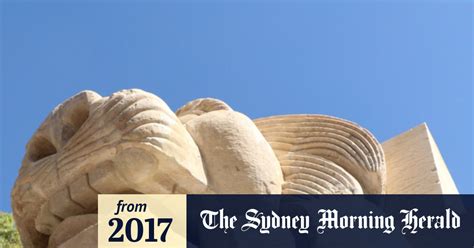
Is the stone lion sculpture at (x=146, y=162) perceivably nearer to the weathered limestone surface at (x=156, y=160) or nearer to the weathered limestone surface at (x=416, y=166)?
the weathered limestone surface at (x=156, y=160)

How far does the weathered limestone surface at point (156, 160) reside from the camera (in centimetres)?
343

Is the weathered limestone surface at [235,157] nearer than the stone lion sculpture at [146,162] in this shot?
No

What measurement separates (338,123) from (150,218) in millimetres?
1380

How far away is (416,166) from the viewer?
4.54 meters

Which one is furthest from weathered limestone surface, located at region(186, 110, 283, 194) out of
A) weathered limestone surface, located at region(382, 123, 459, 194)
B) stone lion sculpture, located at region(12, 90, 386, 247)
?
weathered limestone surface, located at region(382, 123, 459, 194)

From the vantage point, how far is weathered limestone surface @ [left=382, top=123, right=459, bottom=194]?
427cm

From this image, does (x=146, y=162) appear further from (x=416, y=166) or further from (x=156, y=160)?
(x=416, y=166)

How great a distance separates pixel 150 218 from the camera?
3.44 metres

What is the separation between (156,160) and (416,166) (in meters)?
1.96

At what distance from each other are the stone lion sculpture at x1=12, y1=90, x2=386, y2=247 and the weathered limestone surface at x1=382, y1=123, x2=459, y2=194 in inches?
15.5

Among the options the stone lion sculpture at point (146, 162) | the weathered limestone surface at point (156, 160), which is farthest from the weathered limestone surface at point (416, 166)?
the stone lion sculpture at point (146, 162)

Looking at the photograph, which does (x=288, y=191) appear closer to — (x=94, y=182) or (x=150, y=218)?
(x=150, y=218)

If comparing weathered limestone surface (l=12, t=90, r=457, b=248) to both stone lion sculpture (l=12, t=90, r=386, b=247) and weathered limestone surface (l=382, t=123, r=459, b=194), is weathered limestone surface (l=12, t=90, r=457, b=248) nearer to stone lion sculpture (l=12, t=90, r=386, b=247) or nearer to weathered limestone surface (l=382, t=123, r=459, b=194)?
stone lion sculpture (l=12, t=90, r=386, b=247)

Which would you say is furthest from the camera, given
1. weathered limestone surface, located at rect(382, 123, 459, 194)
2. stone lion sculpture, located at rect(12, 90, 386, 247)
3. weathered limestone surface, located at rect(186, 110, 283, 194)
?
weathered limestone surface, located at rect(382, 123, 459, 194)
